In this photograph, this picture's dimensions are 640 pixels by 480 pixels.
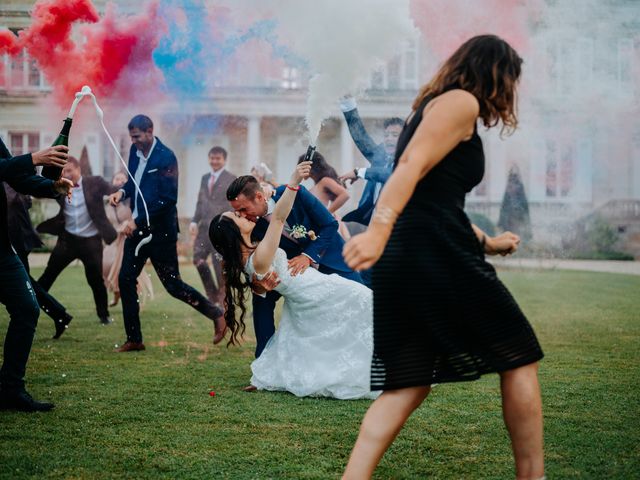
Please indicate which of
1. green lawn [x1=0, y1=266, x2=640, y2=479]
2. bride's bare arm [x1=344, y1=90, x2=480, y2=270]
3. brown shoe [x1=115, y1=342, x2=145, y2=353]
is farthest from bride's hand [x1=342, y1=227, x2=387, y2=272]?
brown shoe [x1=115, y1=342, x2=145, y2=353]

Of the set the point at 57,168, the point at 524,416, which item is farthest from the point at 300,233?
the point at 524,416

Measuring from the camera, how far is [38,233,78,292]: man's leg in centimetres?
929

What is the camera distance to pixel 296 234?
579 centimetres

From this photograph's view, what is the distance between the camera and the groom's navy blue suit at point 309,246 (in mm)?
5812

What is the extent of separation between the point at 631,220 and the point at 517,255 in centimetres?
416

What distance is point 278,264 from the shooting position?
5578 mm

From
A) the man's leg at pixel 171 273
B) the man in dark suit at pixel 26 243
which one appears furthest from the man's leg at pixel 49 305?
the man's leg at pixel 171 273

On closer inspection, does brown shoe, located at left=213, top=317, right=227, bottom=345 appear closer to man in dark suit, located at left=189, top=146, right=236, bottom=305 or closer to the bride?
the bride

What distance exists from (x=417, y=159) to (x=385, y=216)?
9.8 inches

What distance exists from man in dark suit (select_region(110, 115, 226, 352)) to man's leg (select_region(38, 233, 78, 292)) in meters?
2.11

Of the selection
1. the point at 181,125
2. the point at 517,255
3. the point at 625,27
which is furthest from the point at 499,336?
the point at 517,255

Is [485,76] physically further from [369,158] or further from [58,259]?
[58,259]

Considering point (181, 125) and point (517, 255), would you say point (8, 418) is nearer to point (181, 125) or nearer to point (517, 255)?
point (181, 125)

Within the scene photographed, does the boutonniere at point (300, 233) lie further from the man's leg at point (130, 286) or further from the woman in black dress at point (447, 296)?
the woman in black dress at point (447, 296)
